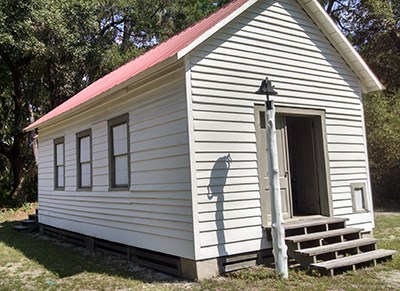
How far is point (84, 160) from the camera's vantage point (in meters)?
9.82

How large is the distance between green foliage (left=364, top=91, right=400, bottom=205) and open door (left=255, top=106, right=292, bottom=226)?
34.4 ft

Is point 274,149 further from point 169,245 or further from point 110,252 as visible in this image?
point 110,252

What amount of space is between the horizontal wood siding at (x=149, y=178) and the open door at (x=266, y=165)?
1.46 metres

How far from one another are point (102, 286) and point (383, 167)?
14.9m

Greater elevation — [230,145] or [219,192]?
[230,145]

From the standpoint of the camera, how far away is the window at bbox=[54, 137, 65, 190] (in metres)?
11.3

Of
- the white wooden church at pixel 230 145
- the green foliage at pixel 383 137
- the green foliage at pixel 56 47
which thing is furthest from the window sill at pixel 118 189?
the green foliage at pixel 383 137

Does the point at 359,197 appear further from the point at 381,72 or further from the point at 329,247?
the point at 381,72

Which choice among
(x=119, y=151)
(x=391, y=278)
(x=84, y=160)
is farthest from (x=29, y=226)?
(x=391, y=278)

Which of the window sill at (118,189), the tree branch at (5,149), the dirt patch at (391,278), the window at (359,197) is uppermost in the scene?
the tree branch at (5,149)

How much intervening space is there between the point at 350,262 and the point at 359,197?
8.51 ft

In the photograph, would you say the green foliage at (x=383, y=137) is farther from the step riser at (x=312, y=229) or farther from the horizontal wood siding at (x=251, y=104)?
the step riser at (x=312, y=229)

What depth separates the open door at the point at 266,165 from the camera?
22.1 feet

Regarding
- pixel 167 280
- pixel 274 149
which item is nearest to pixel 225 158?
pixel 274 149
